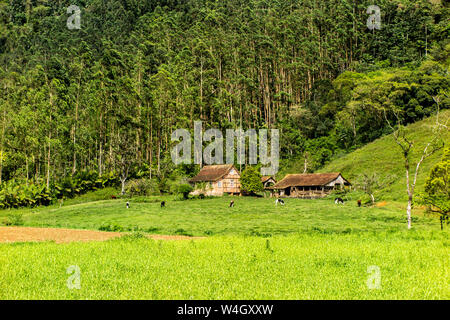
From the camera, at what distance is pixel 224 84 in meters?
100

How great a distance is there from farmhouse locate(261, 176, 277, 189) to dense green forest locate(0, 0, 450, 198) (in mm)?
8240

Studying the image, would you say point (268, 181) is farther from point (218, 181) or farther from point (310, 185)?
point (310, 185)

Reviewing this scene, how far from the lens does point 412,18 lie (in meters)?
110

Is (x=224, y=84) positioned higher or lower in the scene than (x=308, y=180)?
higher

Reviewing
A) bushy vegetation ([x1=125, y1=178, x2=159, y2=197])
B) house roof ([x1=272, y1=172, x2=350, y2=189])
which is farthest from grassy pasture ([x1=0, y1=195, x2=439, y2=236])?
bushy vegetation ([x1=125, y1=178, x2=159, y2=197])

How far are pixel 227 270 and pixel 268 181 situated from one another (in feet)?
215

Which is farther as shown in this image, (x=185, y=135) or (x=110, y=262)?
(x=185, y=135)

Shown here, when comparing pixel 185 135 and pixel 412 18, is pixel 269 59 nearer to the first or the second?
pixel 185 135

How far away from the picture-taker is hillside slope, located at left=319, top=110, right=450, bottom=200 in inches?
2311

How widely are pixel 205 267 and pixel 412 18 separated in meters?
118

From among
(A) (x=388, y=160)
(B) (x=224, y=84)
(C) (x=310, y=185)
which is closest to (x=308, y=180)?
(C) (x=310, y=185)

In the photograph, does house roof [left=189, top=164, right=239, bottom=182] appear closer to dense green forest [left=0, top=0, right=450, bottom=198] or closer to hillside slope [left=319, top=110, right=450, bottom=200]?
dense green forest [left=0, top=0, right=450, bottom=198]

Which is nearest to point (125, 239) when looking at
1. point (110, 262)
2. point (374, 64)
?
point (110, 262)
